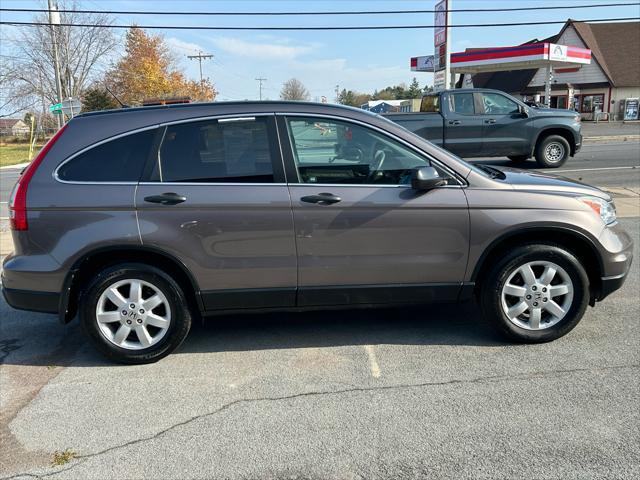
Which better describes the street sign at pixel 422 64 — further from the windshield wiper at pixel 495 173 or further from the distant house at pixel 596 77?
the windshield wiper at pixel 495 173

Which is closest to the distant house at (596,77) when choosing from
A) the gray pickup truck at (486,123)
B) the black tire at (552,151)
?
the black tire at (552,151)

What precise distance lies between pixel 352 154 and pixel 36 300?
8.30 feet

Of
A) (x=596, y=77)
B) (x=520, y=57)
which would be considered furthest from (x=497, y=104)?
(x=596, y=77)

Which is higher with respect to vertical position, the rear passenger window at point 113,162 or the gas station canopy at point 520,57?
the gas station canopy at point 520,57

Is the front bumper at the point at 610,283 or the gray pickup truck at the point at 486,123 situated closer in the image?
the front bumper at the point at 610,283

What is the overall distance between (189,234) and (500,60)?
33874mm

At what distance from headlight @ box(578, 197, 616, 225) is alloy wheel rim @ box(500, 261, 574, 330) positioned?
0.52m

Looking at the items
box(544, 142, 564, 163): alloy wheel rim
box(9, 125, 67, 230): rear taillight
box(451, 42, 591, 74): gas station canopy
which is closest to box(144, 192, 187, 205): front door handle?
box(9, 125, 67, 230): rear taillight

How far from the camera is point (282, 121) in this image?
3.80m

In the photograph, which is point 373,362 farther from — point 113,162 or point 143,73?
point 143,73

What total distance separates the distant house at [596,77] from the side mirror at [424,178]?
1851 inches

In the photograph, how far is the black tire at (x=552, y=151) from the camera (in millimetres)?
13219

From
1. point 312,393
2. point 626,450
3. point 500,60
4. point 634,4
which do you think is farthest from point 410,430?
point 500,60

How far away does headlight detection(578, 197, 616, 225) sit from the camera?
390 centimetres
